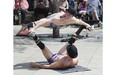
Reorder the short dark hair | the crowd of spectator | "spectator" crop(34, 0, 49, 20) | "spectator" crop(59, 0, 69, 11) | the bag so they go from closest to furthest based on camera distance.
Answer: the short dark hair → "spectator" crop(59, 0, 69, 11) → the crowd of spectator → the bag → "spectator" crop(34, 0, 49, 20)

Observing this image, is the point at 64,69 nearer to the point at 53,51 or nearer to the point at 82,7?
the point at 53,51

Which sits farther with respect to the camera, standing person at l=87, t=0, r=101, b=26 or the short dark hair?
standing person at l=87, t=0, r=101, b=26

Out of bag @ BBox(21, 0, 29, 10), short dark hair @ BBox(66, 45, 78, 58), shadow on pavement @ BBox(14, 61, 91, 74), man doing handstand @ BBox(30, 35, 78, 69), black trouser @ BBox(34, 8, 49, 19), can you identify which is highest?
bag @ BBox(21, 0, 29, 10)

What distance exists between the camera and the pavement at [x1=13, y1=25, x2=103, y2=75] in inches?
227

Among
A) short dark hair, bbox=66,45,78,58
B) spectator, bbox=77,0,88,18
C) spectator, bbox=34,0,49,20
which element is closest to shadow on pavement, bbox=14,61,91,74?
short dark hair, bbox=66,45,78,58

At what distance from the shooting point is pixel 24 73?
18.5 feet

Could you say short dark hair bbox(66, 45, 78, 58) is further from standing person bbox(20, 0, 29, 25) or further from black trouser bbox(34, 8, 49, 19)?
black trouser bbox(34, 8, 49, 19)

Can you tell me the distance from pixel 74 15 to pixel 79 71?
1.04 meters

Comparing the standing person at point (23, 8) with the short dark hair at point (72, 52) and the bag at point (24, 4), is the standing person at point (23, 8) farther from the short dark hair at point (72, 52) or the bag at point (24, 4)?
the short dark hair at point (72, 52)

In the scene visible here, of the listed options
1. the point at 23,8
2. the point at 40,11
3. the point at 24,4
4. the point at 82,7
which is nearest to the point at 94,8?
the point at 82,7

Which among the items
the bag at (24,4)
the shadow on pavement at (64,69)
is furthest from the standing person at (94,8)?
the shadow on pavement at (64,69)

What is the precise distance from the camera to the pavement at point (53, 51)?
5.76 m

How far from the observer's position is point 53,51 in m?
7.07
